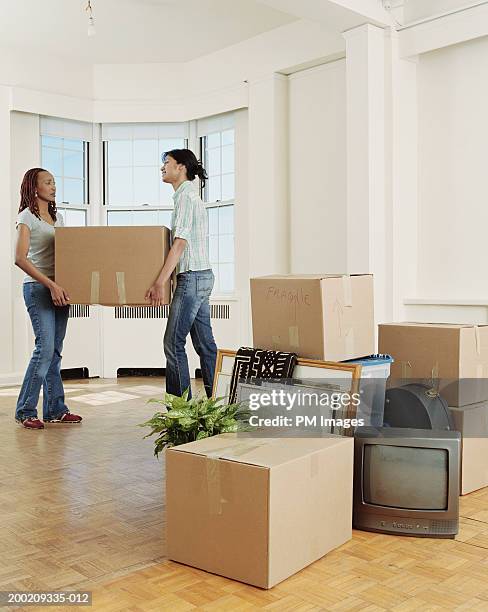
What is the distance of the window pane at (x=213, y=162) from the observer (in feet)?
20.9

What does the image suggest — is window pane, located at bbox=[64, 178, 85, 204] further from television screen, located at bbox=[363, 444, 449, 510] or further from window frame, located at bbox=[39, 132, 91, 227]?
television screen, located at bbox=[363, 444, 449, 510]

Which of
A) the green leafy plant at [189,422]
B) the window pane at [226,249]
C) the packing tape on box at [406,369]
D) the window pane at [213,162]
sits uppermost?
the window pane at [213,162]

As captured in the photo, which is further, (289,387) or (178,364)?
(178,364)

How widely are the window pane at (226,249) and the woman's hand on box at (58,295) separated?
9.09 feet

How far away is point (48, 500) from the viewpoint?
2.66 m

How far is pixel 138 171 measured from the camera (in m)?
6.55

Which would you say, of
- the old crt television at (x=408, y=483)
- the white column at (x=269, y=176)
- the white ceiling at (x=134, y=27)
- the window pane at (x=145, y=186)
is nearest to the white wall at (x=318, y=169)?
the white column at (x=269, y=176)

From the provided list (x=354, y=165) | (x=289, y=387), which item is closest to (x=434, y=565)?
(x=289, y=387)

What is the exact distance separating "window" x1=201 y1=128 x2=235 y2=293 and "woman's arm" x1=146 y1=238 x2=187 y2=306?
2.80 meters

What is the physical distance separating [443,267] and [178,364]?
1840 mm

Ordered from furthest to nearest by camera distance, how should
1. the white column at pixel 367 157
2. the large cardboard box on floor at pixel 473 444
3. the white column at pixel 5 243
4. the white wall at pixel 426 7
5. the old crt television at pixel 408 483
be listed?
1. the white column at pixel 5 243
2. the white column at pixel 367 157
3. the white wall at pixel 426 7
4. the large cardboard box on floor at pixel 473 444
5. the old crt television at pixel 408 483

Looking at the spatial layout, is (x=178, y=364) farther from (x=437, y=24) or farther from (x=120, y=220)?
(x=120, y=220)

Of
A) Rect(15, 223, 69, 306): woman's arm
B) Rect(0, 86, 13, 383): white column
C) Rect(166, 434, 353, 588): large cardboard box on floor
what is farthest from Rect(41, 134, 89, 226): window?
Rect(166, 434, 353, 588): large cardboard box on floor

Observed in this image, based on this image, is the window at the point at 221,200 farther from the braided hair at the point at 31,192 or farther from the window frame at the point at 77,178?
the braided hair at the point at 31,192
